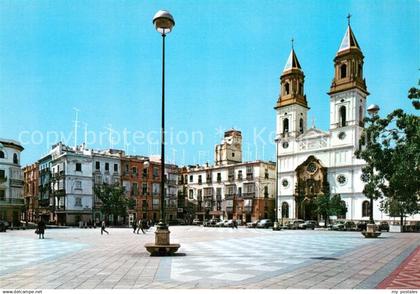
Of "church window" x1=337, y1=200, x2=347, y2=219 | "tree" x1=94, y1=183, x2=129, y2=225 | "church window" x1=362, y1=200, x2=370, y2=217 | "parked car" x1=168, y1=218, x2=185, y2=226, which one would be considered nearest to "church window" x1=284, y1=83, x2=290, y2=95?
"church window" x1=337, y1=200, x2=347, y2=219

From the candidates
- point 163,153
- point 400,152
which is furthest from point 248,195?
point 163,153

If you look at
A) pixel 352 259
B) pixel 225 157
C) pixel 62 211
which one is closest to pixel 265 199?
pixel 225 157

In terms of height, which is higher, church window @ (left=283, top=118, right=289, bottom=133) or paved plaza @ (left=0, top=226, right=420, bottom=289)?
church window @ (left=283, top=118, right=289, bottom=133)

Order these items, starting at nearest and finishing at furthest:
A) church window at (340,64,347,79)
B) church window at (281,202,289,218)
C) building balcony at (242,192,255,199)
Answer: church window at (340,64,347,79) < church window at (281,202,289,218) < building balcony at (242,192,255,199)

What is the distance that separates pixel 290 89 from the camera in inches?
2734

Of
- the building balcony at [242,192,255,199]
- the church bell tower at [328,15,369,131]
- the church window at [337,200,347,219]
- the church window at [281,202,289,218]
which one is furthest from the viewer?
the building balcony at [242,192,255,199]

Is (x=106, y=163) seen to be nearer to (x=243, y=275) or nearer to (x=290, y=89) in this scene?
(x=290, y=89)

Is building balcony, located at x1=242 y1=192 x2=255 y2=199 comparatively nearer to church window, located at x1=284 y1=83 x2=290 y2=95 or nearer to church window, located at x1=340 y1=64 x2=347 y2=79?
church window, located at x1=284 y1=83 x2=290 y2=95

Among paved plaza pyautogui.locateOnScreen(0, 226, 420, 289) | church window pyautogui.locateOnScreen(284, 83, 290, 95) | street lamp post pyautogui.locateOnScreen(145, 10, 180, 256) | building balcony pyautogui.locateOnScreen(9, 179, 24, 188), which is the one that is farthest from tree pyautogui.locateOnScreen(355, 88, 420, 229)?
church window pyautogui.locateOnScreen(284, 83, 290, 95)

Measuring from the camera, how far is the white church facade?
58.6 meters

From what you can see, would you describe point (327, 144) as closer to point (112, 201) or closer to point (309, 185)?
point (309, 185)

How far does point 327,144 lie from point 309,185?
690 cm

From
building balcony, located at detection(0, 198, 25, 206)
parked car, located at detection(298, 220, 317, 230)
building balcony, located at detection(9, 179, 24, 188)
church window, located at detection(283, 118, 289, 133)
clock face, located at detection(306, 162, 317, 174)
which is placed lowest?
parked car, located at detection(298, 220, 317, 230)

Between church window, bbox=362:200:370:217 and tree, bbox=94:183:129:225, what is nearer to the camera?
church window, bbox=362:200:370:217
